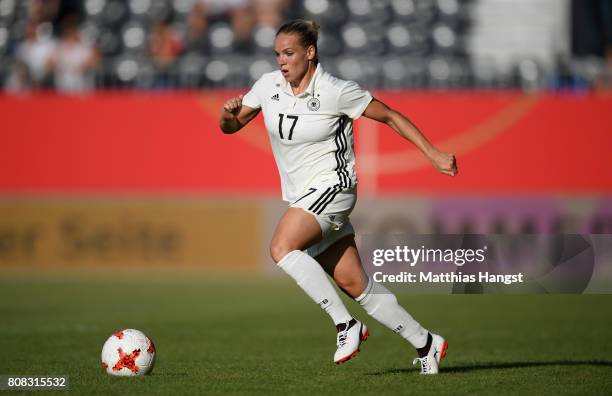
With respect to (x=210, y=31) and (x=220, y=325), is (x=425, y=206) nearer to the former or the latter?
(x=210, y=31)

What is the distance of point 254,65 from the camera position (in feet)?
66.3

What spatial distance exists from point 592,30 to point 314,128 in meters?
14.8

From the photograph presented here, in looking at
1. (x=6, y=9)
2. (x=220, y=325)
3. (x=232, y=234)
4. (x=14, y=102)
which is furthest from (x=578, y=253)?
(x=6, y=9)

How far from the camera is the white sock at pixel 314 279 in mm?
7105

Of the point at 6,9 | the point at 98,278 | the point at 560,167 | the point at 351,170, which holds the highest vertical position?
the point at 6,9

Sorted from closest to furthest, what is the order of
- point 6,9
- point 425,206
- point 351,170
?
point 351,170
point 425,206
point 6,9

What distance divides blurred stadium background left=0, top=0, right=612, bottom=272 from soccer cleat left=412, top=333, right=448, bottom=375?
10.8 meters

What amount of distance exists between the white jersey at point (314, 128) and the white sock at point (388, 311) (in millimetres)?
747

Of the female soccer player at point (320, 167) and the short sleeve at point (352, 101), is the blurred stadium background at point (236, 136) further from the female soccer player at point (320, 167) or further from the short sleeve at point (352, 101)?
the short sleeve at point (352, 101)

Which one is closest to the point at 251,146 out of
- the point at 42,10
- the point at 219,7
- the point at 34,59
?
the point at 219,7

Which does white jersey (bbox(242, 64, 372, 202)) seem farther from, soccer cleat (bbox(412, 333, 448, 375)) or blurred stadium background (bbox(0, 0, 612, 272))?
blurred stadium background (bbox(0, 0, 612, 272))

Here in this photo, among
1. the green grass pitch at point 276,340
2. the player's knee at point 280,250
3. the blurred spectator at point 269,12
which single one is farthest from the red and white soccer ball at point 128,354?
the blurred spectator at point 269,12

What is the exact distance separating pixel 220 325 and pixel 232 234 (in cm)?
689

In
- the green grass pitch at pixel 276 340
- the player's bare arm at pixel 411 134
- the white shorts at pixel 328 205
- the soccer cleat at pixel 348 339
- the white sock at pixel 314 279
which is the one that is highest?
the player's bare arm at pixel 411 134
